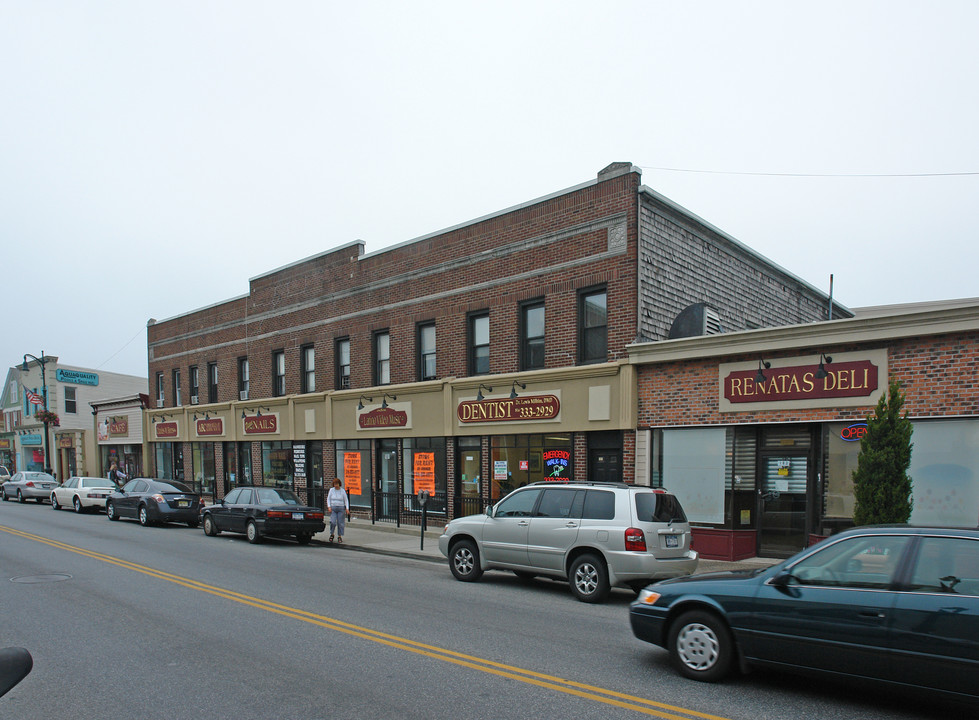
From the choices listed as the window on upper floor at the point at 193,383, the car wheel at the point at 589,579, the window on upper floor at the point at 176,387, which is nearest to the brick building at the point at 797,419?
the car wheel at the point at 589,579

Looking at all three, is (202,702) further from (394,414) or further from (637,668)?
(394,414)

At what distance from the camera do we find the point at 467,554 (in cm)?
1196

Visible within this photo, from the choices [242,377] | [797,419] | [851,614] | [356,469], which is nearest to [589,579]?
[851,614]

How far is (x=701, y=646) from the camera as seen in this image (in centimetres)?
628

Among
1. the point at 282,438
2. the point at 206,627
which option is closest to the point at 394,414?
the point at 282,438

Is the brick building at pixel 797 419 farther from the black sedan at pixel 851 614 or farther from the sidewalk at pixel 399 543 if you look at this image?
the black sedan at pixel 851 614

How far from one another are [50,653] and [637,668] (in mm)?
5945

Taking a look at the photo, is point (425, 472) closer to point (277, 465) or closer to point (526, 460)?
point (526, 460)

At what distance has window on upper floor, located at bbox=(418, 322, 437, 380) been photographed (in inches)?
795

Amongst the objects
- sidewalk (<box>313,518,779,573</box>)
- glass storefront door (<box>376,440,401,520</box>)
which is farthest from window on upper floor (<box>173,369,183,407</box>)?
glass storefront door (<box>376,440,401,520</box>)

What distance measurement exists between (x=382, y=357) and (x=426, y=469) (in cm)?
390

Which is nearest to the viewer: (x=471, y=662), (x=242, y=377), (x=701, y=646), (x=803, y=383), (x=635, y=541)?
(x=701, y=646)

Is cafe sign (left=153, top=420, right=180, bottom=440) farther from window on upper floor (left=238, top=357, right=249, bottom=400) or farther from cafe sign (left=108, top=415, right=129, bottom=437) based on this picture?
window on upper floor (left=238, top=357, right=249, bottom=400)

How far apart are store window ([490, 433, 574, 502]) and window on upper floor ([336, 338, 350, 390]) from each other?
701 centimetres
